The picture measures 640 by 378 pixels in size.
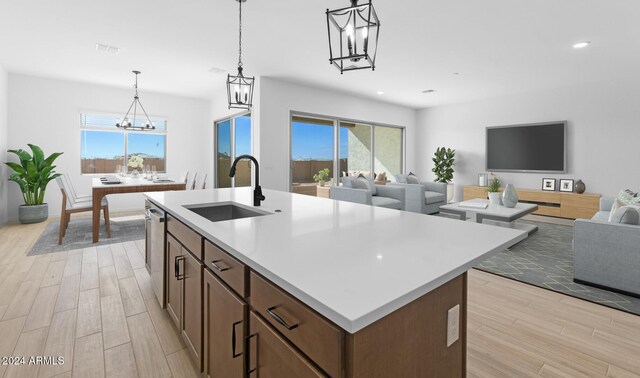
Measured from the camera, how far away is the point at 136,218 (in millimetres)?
5980

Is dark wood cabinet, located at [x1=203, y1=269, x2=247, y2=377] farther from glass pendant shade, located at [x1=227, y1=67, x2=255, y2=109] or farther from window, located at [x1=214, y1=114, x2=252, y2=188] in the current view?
window, located at [x1=214, y1=114, x2=252, y2=188]

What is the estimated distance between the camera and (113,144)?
6.75 meters

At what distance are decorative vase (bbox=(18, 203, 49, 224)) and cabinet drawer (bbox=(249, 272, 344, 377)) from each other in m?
6.52

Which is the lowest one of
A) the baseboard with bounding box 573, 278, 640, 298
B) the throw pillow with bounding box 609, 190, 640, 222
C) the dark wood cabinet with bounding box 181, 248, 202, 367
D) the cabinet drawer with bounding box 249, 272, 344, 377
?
the baseboard with bounding box 573, 278, 640, 298

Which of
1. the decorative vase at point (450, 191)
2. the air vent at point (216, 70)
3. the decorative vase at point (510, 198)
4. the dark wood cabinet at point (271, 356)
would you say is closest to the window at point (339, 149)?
the decorative vase at point (450, 191)

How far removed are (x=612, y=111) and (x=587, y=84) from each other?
26.5 inches

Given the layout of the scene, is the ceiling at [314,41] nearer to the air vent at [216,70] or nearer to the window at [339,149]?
the air vent at [216,70]

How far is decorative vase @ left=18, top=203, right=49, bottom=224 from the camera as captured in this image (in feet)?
17.3

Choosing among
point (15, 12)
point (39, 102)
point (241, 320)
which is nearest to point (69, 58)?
point (15, 12)

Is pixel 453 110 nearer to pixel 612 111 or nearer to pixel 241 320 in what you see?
pixel 612 111

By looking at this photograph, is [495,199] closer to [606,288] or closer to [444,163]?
[606,288]

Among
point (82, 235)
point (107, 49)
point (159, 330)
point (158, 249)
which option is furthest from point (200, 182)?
point (159, 330)

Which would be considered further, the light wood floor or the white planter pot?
the white planter pot

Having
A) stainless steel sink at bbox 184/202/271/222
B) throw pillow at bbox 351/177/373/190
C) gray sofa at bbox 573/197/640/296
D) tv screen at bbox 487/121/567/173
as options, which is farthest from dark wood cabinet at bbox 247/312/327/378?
tv screen at bbox 487/121/567/173
